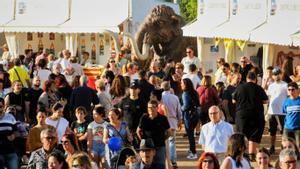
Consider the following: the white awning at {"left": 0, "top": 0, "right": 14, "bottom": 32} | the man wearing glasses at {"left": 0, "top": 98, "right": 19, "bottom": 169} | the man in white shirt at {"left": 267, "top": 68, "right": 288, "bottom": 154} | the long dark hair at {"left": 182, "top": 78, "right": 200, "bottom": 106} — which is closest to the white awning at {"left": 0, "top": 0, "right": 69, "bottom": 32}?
the white awning at {"left": 0, "top": 0, "right": 14, "bottom": 32}

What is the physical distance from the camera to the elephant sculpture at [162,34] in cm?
2953

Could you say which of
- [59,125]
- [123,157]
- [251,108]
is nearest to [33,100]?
[59,125]

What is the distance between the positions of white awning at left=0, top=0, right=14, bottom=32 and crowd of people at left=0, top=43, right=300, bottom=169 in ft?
61.8

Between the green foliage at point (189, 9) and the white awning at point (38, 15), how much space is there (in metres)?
24.8

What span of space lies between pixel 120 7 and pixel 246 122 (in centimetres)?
2281

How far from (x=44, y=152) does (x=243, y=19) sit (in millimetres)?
17592

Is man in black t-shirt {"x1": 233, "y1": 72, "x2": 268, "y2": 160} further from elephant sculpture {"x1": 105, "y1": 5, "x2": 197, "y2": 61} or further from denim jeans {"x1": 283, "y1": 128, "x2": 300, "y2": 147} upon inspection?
elephant sculpture {"x1": 105, "y1": 5, "x2": 197, "y2": 61}

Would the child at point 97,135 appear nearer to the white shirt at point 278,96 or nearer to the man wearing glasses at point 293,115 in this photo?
the man wearing glasses at point 293,115

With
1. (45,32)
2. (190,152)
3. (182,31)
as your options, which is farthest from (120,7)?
(190,152)

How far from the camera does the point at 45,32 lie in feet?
130

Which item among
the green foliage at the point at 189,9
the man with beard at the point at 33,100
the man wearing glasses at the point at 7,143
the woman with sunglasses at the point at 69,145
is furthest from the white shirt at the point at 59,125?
the green foliage at the point at 189,9

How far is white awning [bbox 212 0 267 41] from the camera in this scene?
1045 inches

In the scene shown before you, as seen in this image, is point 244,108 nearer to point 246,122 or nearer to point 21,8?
point 246,122

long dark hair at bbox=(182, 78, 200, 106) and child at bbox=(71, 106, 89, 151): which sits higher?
child at bbox=(71, 106, 89, 151)
